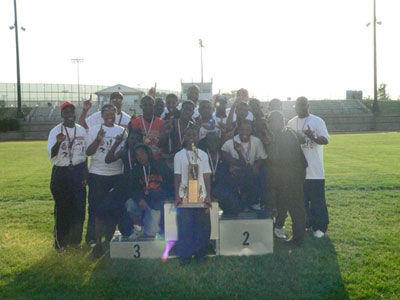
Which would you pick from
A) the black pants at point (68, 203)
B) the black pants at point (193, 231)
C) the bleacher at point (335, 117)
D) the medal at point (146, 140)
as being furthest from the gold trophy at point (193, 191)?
the bleacher at point (335, 117)

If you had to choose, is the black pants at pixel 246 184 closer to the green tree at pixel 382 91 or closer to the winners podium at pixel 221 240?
the winners podium at pixel 221 240

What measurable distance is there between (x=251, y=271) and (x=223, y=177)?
1.47m

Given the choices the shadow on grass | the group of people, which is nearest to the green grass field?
the shadow on grass

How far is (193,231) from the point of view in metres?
4.98

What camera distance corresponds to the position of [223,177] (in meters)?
5.57

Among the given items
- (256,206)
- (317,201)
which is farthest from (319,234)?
(256,206)

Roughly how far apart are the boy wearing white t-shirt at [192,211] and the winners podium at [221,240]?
0.57 feet

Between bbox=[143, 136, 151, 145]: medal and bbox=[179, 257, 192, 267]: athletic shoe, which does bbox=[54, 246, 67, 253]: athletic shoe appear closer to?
bbox=[179, 257, 192, 267]: athletic shoe

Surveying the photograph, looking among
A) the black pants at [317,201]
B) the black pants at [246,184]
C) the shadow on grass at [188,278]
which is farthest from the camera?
the black pants at [317,201]

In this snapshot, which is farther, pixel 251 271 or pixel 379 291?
pixel 251 271

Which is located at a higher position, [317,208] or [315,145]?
[315,145]

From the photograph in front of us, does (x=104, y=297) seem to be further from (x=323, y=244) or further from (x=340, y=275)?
(x=323, y=244)

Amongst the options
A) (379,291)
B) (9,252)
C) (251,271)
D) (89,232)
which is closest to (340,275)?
(379,291)

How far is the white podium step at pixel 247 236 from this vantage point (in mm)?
5074
